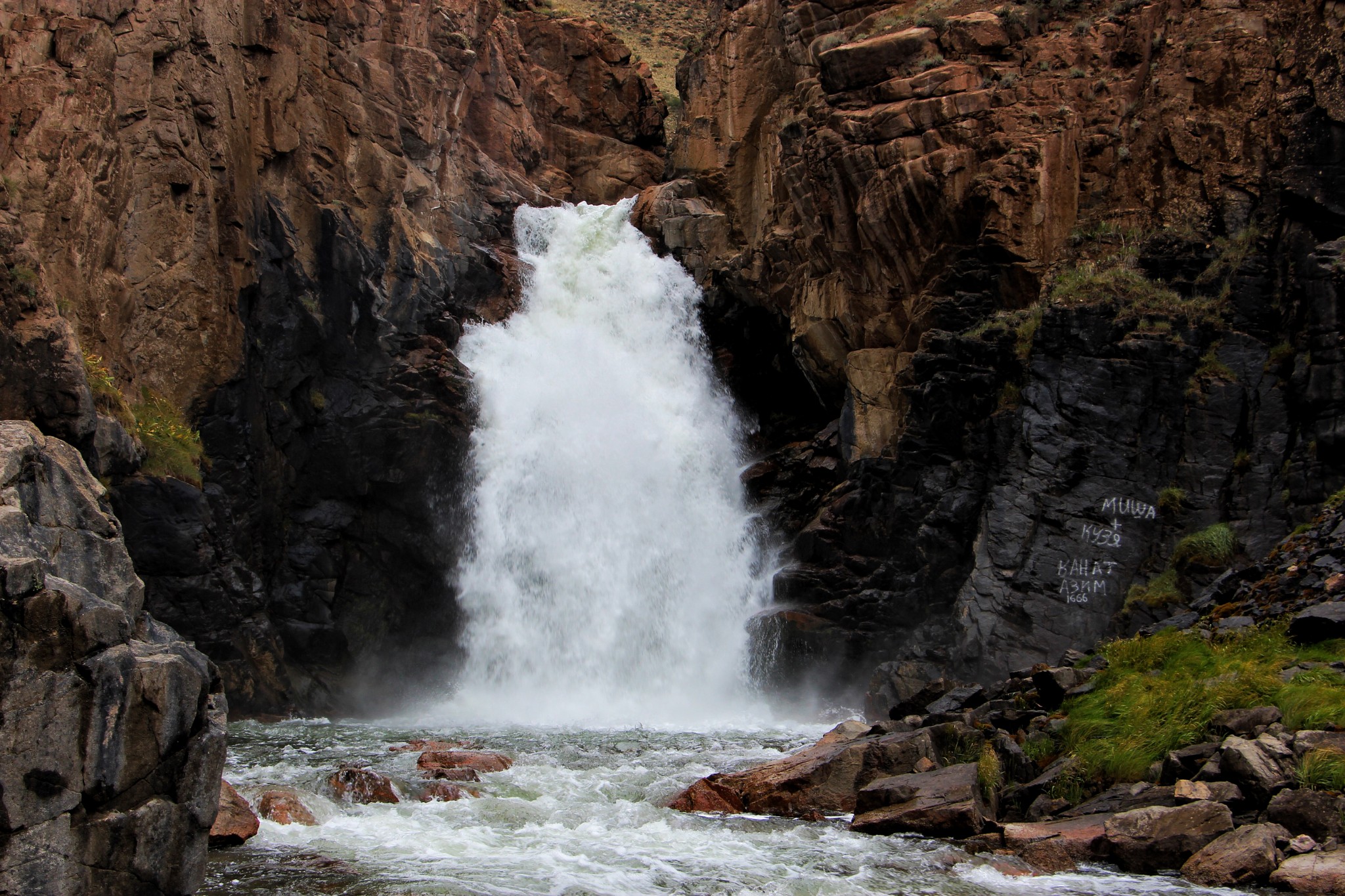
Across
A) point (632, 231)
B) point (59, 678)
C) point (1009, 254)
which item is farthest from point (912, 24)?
point (59, 678)

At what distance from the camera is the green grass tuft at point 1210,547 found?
18938mm

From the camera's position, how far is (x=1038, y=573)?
69.2 ft

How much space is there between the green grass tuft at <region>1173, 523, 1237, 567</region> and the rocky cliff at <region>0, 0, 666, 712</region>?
1849 centimetres

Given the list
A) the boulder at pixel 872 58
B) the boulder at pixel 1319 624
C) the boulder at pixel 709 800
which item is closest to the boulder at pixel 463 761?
the boulder at pixel 709 800

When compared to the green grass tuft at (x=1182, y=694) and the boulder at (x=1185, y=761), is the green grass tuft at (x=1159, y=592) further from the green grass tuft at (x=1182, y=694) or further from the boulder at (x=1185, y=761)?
the boulder at (x=1185, y=761)

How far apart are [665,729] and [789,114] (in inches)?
801

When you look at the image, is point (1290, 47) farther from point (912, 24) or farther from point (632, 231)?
point (632, 231)

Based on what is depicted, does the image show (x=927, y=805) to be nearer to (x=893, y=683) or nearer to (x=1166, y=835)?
(x=1166, y=835)

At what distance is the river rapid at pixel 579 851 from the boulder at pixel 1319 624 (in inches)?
189

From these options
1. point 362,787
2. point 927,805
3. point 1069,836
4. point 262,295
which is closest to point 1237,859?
point 1069,836

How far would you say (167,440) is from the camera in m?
23.0

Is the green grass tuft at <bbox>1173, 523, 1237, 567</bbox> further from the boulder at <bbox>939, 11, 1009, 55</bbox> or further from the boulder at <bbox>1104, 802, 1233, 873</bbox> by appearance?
the boulder at <bbox>939, 11, 1009, 55</bbox>

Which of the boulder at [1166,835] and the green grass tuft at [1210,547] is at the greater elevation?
the green grass tuft at [1210,547]

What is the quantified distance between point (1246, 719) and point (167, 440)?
2167 centimetres
